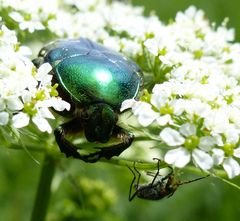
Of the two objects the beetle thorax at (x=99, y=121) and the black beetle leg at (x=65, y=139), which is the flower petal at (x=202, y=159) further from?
the black beetle leg at (x=65, y=139)

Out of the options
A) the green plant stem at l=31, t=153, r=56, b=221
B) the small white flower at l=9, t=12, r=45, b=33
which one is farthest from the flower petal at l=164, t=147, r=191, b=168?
the small white flower at l=9, t=12, r=45, b=33

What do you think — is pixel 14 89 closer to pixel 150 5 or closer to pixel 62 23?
pixel 62 23

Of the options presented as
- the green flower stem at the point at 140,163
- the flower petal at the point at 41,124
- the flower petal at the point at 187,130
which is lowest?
the green flower stem at the point at 140,163

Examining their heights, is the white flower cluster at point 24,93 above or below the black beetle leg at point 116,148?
above

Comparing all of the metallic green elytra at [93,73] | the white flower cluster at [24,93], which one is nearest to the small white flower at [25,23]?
the metallic green elytra at [93,73]

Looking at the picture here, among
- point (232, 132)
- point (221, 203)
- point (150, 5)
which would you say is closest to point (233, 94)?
point (232, 132)

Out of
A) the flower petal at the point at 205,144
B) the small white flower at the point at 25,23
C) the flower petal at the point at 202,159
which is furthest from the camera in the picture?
the small white flower at the point at 25,23

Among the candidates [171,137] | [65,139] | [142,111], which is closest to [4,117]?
[65,139]

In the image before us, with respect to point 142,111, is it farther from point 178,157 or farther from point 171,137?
point 178,157
